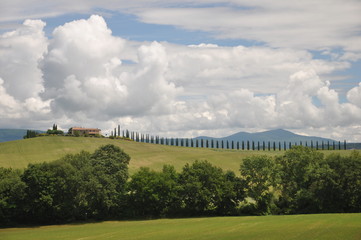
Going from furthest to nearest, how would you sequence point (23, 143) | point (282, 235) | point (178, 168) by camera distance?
point (23, 143), point (178, 168), point (282, 235)

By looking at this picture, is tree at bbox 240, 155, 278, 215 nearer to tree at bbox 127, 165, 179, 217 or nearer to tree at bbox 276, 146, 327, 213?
tree at bbox 276, 146, 327, 213

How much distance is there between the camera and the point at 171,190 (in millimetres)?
92125

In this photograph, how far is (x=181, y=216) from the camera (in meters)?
90.1

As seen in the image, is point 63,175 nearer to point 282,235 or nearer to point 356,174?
point 282,235

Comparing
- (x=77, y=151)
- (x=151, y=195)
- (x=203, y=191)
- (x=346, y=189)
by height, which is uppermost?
(x=77, y=151)

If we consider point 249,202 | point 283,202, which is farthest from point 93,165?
point 283,202

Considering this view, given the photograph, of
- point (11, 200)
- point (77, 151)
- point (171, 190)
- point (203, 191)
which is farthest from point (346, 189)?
point (77, 151)

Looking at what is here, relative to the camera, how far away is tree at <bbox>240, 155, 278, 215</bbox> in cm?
9075

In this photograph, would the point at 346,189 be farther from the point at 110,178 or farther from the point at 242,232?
the point at 110,178

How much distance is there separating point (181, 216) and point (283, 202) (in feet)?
71.8

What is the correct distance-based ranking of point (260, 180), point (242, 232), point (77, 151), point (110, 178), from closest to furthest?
point (242, 232)
point (110, 178)
point (260, 180)
point (77, 151)

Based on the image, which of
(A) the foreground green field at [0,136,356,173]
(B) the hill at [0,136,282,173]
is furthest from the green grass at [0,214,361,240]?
(A) the foreground green field at [0,136,356,173]

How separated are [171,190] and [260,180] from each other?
19.0 m

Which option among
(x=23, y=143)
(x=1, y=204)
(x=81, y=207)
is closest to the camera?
(x=1, y=204)
